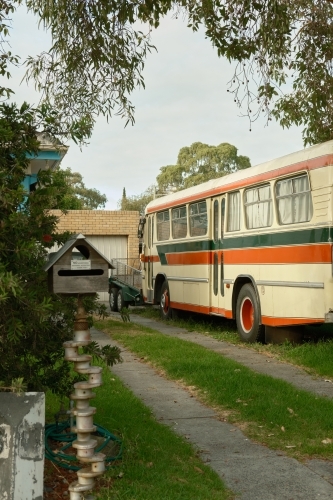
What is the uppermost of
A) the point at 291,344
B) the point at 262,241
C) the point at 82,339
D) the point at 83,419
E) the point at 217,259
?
the point at 262,241

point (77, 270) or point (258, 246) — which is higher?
point (258, 246)

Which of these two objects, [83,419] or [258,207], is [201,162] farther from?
[83,419]

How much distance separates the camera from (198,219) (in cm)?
1622

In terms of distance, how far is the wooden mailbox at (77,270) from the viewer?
544cm

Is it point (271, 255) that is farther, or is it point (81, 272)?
point (271, 255)

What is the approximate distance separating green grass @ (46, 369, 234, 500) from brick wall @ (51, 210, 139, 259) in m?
19.3

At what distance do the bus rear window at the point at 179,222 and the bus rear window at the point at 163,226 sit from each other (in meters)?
0.43

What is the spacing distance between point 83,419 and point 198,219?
11.1m

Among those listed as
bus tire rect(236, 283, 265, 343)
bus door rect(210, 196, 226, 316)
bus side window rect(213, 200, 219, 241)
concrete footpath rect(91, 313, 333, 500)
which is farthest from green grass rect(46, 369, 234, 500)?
bus side window rect(213, 200, 219, 241)

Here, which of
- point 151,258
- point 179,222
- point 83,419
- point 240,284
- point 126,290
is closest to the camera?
point 83,419

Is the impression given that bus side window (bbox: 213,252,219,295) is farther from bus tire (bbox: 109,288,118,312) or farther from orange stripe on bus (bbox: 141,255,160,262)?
bus tire (bbox: 109,288,118,312)

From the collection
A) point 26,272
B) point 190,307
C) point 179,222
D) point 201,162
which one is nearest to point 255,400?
point 26,272

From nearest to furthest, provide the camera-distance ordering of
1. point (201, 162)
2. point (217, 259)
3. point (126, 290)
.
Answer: point (217, 259), point (126, 290), point (201, 162)

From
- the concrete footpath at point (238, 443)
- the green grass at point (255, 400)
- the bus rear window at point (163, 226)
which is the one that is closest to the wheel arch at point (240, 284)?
the green grass at point (255, 400)
